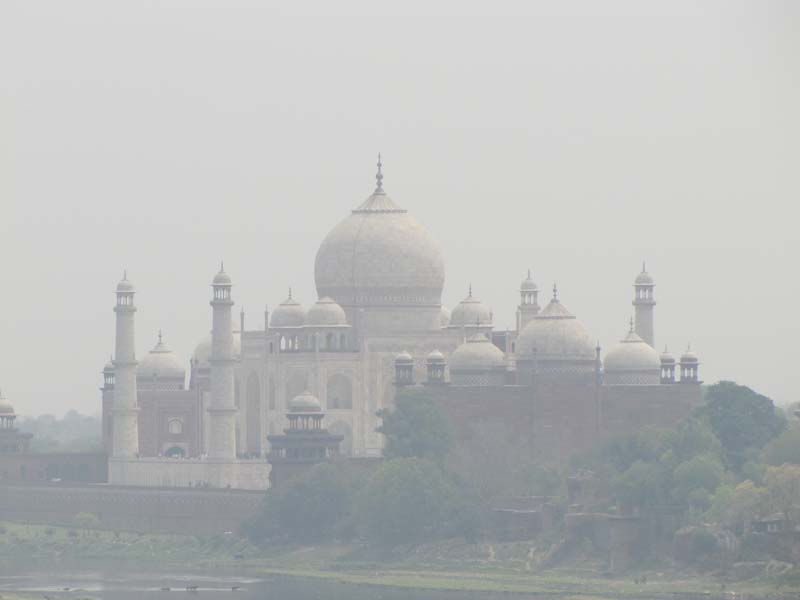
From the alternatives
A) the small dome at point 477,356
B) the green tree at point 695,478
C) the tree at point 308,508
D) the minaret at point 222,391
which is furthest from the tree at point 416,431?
the green tree at point 695,478

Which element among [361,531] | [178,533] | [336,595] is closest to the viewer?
[336,595]

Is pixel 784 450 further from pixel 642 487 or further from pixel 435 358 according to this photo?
pixel 435 358

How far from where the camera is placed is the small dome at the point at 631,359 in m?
131

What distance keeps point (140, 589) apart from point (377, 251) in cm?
2525

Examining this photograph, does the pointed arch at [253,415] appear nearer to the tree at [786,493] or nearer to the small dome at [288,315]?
the small dome at [288,315]

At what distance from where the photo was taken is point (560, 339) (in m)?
130

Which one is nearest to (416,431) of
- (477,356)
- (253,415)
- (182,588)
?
(477,356)

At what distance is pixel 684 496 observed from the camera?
4528 inches

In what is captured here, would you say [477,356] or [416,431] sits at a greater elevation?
[477,356]

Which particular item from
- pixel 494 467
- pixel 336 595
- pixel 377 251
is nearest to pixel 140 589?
→ pixel 336 595

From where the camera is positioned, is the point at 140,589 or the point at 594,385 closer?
the point at 140,589

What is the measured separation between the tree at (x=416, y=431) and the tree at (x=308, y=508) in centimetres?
213

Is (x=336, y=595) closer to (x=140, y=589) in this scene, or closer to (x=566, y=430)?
(x=140, y=589)

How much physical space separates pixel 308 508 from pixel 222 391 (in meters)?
10.0
